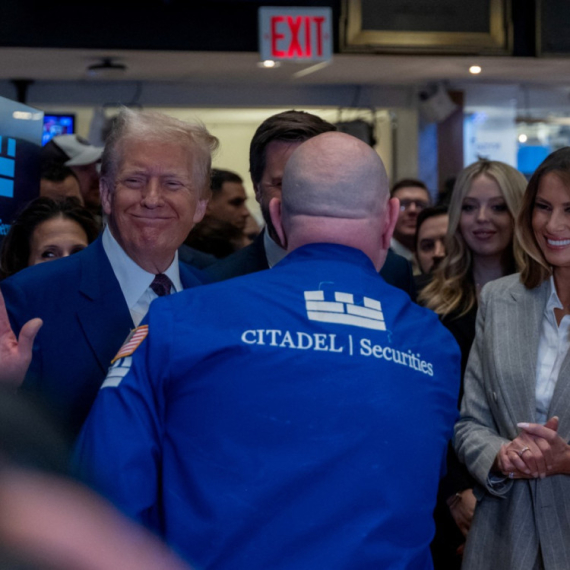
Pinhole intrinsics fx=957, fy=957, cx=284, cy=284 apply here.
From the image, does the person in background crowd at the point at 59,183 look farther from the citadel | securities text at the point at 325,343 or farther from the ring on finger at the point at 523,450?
the citadel | securities text at the point at 325,343

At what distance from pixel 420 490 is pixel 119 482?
487 mm

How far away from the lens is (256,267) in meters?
2.60

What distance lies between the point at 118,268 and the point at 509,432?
3.61 feet

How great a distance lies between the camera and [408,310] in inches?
65.1

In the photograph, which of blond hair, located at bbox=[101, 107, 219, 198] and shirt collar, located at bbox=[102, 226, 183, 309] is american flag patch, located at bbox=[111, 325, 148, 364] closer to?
shirt collar, located at bbox=[102, 226, 183, 309]

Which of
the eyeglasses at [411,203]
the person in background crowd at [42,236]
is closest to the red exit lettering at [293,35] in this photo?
the eyeglasses at [411,203]

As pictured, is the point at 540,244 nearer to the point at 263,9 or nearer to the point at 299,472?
the point at 299,472

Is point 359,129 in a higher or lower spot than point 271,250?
higher

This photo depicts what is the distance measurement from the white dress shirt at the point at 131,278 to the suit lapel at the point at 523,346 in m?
0.96

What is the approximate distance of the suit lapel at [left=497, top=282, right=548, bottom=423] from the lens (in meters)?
2.45

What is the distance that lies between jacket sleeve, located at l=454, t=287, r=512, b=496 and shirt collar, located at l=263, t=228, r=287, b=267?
59 cm

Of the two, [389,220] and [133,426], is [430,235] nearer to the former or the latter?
[389,220]

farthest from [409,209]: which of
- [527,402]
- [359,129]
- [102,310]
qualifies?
[102,310]

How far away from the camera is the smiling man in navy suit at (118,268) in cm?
196
